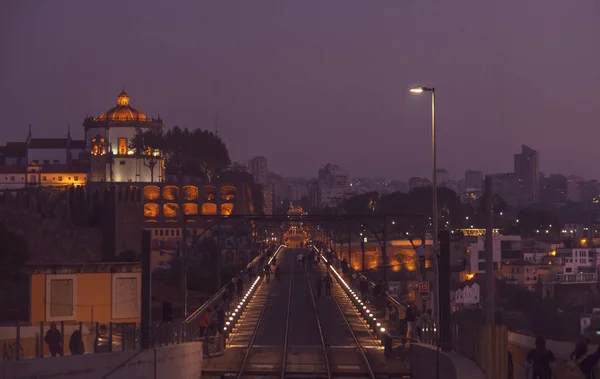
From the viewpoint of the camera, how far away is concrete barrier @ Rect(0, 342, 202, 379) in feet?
59.4

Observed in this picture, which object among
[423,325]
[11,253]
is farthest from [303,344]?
[11,253]

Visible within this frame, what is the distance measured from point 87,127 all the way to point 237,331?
147641 millimetres

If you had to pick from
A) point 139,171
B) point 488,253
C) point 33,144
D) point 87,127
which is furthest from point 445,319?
point 33,144

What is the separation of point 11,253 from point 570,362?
86.9 meters

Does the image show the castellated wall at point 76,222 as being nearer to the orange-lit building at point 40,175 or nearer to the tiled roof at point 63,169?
the orange-lit building at point 40,175

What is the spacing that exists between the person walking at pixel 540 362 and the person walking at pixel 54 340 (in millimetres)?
8660

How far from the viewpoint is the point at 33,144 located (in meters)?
194

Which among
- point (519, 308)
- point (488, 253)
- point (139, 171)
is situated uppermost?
point (139, 171)

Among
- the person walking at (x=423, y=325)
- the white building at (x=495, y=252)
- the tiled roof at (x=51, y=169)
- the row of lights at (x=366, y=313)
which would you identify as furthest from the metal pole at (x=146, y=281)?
the tiled roof at (x=51, y=169)

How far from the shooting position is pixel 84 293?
42281 mm

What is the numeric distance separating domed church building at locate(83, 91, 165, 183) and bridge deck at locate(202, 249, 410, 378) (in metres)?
110

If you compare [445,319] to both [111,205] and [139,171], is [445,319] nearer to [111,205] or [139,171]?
[111,205]

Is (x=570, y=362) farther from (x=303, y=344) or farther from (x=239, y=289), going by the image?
(x=239, y=289)

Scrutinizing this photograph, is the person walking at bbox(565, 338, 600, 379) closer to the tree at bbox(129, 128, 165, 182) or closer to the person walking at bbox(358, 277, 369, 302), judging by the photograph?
the person walking at bbox(358, 277, 369, 302)
